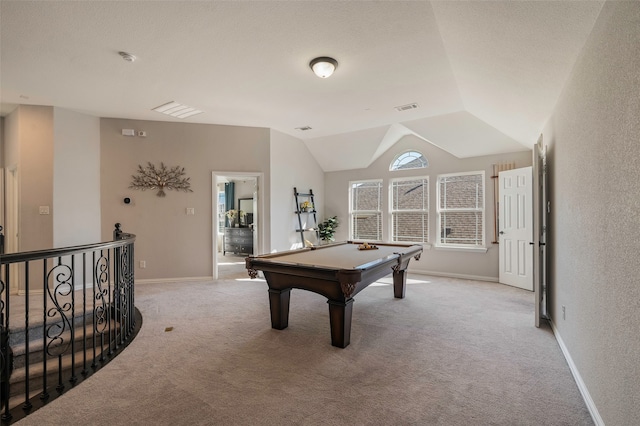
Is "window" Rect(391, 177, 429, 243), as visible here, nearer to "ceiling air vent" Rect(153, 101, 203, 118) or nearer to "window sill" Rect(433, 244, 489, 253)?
"window sill" Rect(433, 244, 489, 253)

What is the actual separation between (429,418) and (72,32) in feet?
13.2

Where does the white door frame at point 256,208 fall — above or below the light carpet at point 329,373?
above

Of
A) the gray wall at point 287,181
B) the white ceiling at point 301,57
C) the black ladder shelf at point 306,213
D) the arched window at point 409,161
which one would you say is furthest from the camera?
the black ladder shelf at point 306,213

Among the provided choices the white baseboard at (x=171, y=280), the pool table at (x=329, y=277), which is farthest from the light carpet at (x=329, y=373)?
the white baseboard at (x=171, y=280)

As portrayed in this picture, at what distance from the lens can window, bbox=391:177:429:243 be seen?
623 centimetres

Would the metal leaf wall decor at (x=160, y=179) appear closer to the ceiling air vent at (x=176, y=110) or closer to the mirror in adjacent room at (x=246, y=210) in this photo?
the ceiling air vent at (x=176, y=110)

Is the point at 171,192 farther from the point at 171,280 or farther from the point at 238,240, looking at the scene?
the point at 238,240

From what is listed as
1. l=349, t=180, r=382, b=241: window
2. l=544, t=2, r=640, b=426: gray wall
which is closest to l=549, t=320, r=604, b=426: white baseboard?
l=544, t=2, r=640, b=426: gray wall

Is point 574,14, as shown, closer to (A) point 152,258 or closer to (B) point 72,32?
(B) point 72,32

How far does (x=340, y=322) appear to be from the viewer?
2.73 m

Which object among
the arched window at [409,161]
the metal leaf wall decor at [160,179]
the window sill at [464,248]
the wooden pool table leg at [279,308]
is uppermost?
the arched window at [409,161]

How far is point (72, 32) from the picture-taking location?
105 inches

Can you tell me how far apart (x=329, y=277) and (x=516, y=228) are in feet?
12.7

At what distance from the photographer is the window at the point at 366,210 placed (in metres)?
6.83
